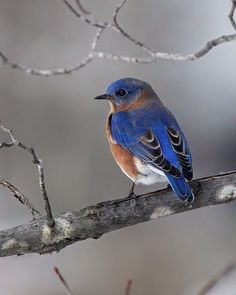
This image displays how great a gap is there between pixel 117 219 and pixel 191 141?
5.33 m

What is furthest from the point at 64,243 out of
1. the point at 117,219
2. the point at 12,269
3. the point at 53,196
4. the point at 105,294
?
the point at 53,196

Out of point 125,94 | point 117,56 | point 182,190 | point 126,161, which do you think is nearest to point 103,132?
point 125,94

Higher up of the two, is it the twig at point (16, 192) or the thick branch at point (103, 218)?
the twig at point (16, 192)

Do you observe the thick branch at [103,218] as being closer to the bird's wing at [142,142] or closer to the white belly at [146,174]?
the bird's wing at [142,142]

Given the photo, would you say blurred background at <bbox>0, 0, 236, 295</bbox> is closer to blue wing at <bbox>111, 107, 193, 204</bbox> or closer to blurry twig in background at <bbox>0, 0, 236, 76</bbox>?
blue wing at <bbox>111, 107, 193, 204</bbox>

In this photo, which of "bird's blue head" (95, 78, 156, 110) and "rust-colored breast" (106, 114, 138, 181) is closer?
"rust-colored breast" (106, 114, 138, 181)

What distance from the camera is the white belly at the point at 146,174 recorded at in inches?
164

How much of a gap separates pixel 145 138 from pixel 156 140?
0.28ft

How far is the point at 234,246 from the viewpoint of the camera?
737 centimetres

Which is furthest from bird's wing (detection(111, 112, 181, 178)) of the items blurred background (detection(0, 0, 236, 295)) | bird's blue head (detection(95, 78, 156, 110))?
blurred background (detection(0, 0, 236, 295))

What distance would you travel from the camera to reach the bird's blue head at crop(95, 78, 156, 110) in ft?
15.3

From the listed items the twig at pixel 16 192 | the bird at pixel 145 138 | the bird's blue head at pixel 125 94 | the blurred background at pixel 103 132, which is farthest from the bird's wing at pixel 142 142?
the blurred background at pixel 103 132

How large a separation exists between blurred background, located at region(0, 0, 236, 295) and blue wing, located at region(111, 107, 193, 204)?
2.53 meters

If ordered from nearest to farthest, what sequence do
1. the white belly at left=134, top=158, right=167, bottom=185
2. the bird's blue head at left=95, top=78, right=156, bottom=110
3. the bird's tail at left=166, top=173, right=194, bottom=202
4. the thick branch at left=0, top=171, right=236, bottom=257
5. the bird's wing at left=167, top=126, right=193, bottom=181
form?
the thick branch at left=0, top=171, right=236, bottom=257, the bird's tail at left=166, top=173, right=194, bottom=202, the bird's wing at left=167, top=126, right=193, bottom=181, the white belly at left=134, top=158, right=167, bottom=185, the bird's blue head at left=95, top=78, right=156, bottom=110
